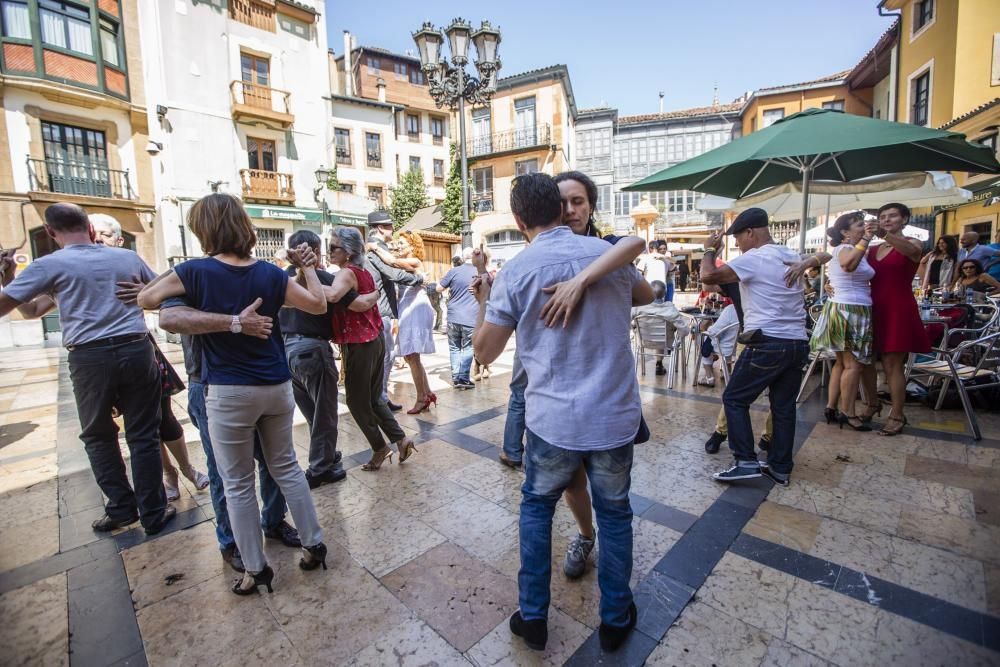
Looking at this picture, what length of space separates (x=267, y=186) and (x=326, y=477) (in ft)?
54.9

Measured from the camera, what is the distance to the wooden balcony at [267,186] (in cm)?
1677

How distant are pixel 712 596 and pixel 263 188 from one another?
1872 cm

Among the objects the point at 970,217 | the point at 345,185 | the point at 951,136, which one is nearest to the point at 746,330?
A: the point at 951,136

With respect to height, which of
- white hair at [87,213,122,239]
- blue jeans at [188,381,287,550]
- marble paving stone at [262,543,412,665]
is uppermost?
white hair at [87,213,122,239]

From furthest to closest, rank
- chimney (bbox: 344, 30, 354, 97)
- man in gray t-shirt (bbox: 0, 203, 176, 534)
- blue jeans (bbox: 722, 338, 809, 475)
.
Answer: chimney (bbox: 344, 30, 354, 97) → blue jeans (bbox: 722, 338, 809, 475) → man in gray t-shirt (bbox: 0, 203, 176, 534)

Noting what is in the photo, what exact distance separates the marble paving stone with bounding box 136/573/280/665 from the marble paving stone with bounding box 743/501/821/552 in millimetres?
2449

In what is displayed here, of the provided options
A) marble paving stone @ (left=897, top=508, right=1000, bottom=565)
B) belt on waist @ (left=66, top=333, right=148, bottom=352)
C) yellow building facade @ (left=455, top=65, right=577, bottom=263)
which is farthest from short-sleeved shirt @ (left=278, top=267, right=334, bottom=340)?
yellow building facade @ (left=455, top=65, right=577, bottom=263)

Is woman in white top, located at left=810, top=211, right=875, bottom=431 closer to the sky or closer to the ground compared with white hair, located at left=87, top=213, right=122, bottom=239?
closer to the ground

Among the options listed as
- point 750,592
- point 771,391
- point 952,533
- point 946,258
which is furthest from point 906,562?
point 946,258

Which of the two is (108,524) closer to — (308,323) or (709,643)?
(308,323)

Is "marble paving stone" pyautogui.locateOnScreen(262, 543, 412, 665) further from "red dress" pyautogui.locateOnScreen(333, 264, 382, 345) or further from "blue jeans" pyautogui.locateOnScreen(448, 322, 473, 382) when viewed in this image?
"blue jeans" pyautogui.locateOnScreen(448, 322, 473, 382)

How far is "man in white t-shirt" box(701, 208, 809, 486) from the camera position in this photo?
3.01 metres

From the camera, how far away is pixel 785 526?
2635 mm

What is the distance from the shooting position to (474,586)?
2.25 m
